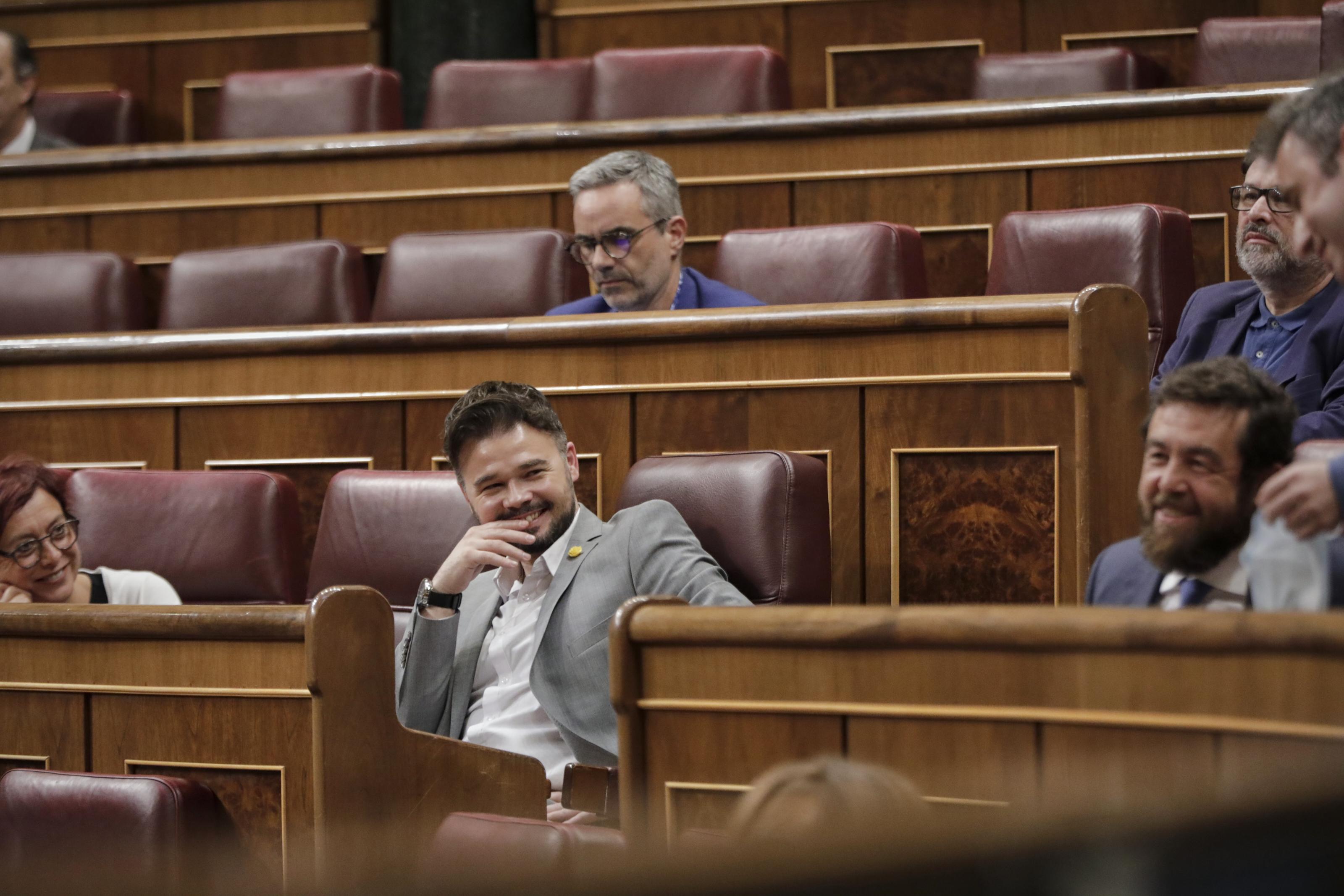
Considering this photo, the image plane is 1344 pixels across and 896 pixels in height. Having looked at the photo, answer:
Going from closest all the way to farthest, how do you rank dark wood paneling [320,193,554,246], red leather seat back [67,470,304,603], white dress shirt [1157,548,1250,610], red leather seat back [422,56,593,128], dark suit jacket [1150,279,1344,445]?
white dress shirt [1157,548,1250,610] < dark suit jacket [1150,279,1344,445] < red leather seat back [67,470,304,603] < dark wood paneling [320,193,554,246] < red leather seat back [422,56,593,128]

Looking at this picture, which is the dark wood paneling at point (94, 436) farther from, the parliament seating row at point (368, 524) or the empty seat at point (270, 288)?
the empty seat at point (270, 288)

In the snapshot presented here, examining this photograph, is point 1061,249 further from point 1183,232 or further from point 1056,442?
point 1056,442

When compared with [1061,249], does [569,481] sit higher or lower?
lower

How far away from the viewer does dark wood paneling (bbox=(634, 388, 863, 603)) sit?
686 mm

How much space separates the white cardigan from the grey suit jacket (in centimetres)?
14

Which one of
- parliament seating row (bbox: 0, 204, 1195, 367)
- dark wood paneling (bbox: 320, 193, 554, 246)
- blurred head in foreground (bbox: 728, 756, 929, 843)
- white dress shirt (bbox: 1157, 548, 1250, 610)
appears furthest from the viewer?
dark wood paneling (bbox: 320, 193, 554, 246)

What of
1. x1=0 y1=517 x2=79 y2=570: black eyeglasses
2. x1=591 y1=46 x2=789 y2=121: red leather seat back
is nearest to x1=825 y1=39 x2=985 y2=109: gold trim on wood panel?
x1=591 y1=46 x2=789 y2=121: red leather seat back

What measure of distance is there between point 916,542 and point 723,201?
0.43 metres

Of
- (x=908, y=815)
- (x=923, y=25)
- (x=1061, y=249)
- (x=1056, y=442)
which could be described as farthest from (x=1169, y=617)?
(x=923, y=25)

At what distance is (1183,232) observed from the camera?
2.66ft

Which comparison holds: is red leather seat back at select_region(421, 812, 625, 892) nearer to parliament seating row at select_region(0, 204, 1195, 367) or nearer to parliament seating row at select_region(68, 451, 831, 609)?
parliament seating row at select_region(68, 451, 831, 609)

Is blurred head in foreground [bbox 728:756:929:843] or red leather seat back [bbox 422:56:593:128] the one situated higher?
red leather seat back [bbox 422:56:593:128]

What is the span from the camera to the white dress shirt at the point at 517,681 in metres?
0.59

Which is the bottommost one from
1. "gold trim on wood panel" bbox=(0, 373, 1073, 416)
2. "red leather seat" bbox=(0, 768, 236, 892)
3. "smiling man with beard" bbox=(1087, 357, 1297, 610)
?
"red leather seat" bbox=(0, 768, 236, 892)
